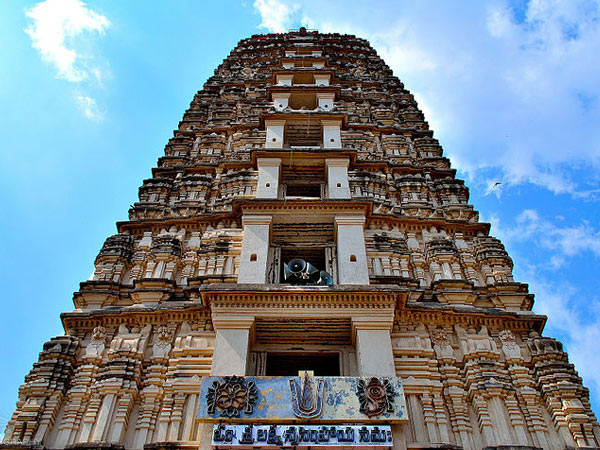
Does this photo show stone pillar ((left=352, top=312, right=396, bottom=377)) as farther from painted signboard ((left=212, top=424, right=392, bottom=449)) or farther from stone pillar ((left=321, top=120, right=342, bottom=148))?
Result: stone pillar ((left=321, top=120, right=342, bottom=148))

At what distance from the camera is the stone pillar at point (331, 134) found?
Answer: 53.9ft

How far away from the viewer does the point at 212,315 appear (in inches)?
428

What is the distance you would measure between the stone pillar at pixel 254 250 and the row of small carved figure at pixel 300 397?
2719mm

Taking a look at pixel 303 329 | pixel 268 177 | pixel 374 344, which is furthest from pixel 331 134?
pixel 374 344

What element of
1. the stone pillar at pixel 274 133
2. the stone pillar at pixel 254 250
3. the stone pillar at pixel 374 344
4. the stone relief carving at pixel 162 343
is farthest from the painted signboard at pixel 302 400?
the stone pillar at pixel 274 133

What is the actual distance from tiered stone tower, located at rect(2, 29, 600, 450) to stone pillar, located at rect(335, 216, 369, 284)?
0.05m

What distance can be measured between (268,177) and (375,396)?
698 cm

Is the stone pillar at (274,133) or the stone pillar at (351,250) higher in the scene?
the stone pillar at (274,133)

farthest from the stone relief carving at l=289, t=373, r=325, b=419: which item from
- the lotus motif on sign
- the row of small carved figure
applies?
the lotus motif on sign

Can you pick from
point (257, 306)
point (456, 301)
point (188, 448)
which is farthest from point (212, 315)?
point (456, 301)

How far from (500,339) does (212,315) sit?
5646 millimetres

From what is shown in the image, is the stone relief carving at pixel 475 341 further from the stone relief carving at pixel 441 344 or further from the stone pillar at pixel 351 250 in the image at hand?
the stone pillar at pixel 351 250

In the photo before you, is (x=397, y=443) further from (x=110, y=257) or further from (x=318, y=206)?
(x=110, y=257)

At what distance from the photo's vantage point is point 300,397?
927cm
